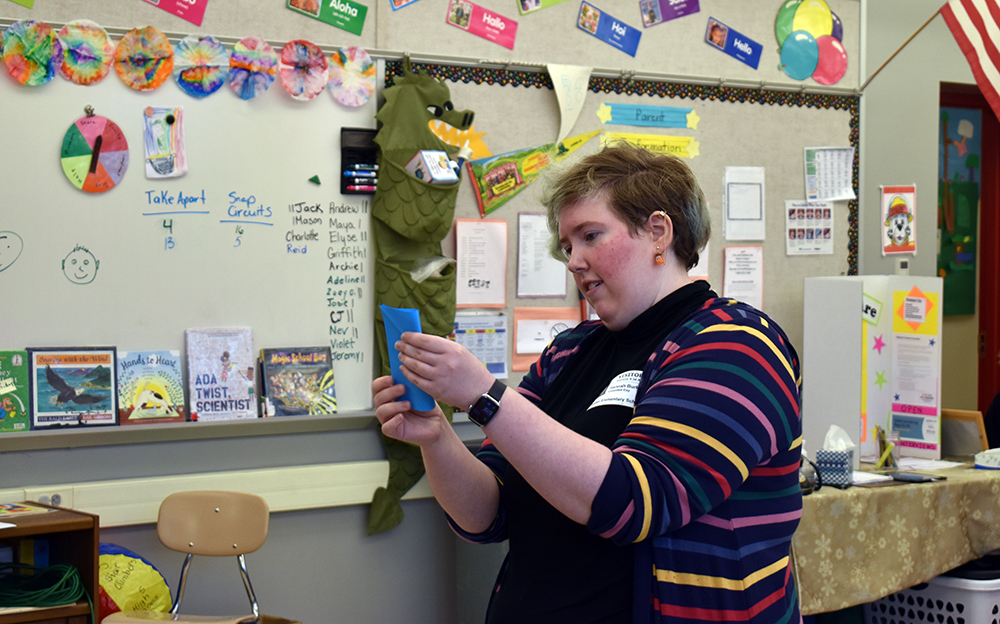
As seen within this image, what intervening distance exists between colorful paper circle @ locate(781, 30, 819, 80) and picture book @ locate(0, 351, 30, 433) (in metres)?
3.16

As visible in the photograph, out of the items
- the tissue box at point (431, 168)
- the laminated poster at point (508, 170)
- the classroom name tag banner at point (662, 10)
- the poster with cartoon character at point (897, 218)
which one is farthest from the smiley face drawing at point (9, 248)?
the poster with cartoon character at point (897, 218)

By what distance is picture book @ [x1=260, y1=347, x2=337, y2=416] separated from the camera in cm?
274

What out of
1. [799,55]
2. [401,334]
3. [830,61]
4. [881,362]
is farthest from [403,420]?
[830,61]

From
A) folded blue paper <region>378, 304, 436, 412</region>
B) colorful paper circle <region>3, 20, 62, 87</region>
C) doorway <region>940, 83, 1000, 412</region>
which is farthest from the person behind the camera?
doorway <region>940, 83, 1000, 412</region>

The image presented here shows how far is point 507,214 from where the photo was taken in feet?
10.2

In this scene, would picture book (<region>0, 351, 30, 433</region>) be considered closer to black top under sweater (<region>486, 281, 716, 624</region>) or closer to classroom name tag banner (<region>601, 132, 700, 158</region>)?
black top under sweater (<region>486, 281, 716, 624</region>)

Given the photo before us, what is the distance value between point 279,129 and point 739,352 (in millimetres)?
2118

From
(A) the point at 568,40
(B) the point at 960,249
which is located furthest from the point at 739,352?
(B) the point at 960,249

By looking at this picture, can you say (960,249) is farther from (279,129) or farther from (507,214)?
(279,129)

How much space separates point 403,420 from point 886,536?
2021 mm

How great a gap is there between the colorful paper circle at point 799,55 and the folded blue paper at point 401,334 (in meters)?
2.95

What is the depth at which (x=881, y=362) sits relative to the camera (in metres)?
3.22

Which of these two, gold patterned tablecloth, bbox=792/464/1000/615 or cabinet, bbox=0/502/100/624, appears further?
gold patterned tablecloth, bbox=792/464/1000/615

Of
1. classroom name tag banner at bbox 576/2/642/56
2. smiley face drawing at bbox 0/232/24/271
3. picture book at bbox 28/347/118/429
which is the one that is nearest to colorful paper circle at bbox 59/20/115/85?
smiley face drawing at bbox 0/232/24/271
